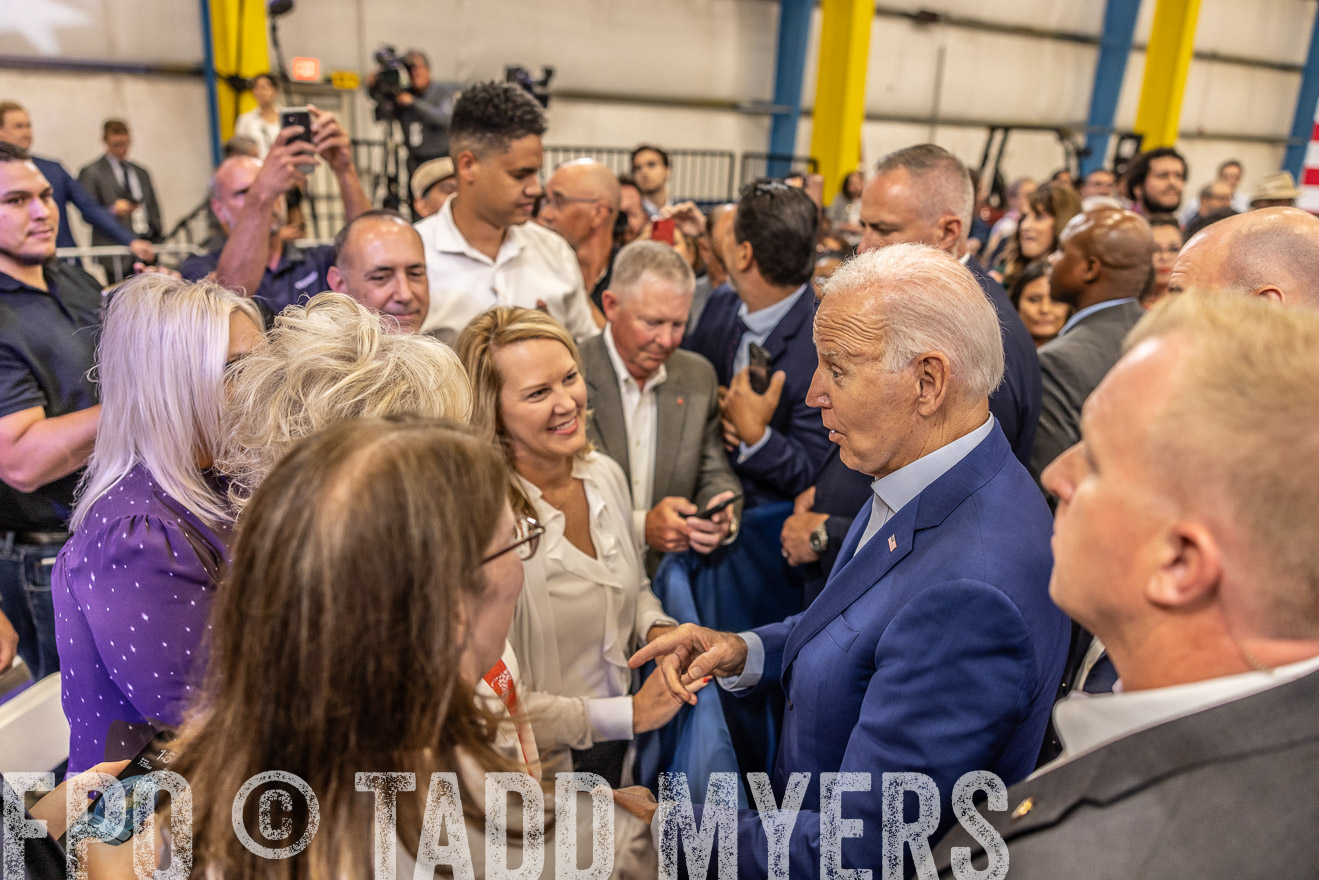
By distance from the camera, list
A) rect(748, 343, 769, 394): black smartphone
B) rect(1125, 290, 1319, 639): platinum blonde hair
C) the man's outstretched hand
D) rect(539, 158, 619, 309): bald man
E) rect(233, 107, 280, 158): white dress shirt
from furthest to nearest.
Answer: rect(233, 107, 280, 158): white dress shirt
rect(539, 158, 619, 309): bald man
rect(748, 343, 769, 394): black smartphone
the man's outstretched hand
rect(1125, 290, 1319, 639): platinum blonde hair

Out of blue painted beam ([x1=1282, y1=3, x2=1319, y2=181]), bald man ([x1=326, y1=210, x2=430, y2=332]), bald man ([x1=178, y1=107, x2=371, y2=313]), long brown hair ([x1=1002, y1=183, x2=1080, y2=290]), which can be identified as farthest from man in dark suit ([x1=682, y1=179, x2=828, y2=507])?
blue painted beam ([x1=1282, y1=3, x2=1319, y2=181])

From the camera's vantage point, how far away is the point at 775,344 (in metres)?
2.54

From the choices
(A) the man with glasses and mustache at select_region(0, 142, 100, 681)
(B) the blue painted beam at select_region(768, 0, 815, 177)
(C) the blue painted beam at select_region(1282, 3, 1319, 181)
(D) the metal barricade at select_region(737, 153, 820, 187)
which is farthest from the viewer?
(C) the blue painted beam at select_region(1282, 3, 1319, 181)

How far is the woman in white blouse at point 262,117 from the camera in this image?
21.6 ft

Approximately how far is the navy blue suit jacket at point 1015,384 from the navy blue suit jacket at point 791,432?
480mm

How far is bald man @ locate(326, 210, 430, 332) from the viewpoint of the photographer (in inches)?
89.8

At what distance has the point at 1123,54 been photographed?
11703 millimetres

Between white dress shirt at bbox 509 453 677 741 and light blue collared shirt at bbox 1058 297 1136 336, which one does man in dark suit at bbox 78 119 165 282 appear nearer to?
white dress shirt at bbox 509 453 677 741

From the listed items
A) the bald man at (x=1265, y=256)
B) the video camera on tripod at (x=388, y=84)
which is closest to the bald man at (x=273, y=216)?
the bald man at (x=1265, y=256)

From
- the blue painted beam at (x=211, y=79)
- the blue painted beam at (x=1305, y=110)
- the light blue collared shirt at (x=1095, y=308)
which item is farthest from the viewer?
the blue painted beam at (x=1305, y=110)

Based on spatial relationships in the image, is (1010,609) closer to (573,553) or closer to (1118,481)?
(1118,481)

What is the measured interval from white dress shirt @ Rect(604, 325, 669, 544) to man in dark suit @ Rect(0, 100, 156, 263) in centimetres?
367

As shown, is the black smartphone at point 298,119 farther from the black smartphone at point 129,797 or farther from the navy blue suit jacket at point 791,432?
the black smartphone at point 129,797

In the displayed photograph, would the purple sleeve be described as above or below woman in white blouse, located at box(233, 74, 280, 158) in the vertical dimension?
below
